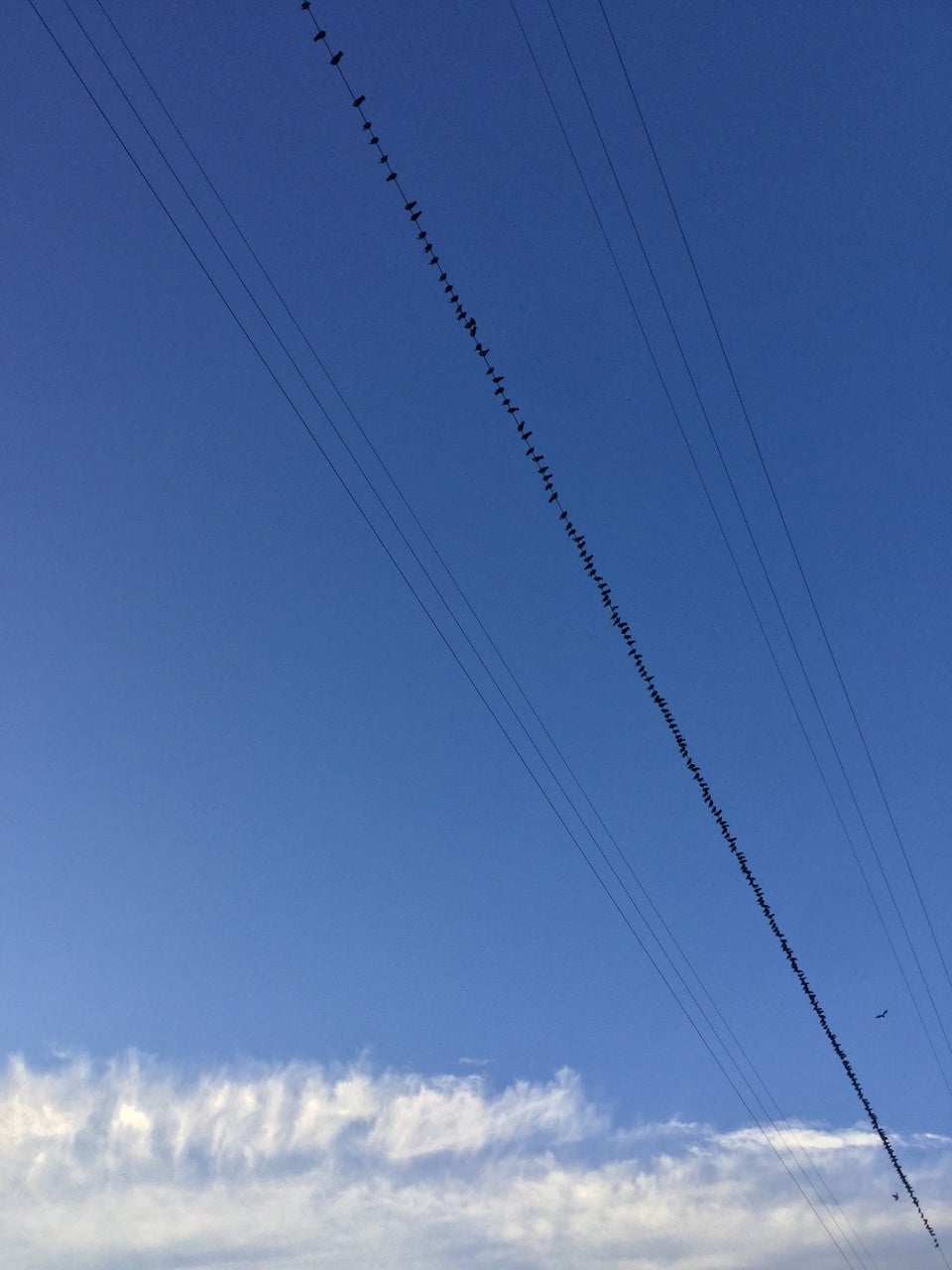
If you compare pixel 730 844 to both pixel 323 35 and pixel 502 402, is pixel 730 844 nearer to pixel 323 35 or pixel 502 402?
pixel 502 402

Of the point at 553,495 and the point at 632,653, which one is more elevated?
the point at 553,495

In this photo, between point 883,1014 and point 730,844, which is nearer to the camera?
point 730,844

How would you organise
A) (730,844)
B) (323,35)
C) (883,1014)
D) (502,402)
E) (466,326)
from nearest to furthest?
(323,35) < (466,326) < (502,402) < (730,844) < (883,1014)

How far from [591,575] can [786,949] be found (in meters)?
27.7

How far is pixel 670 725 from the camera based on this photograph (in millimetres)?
58250

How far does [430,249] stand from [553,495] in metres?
14.2

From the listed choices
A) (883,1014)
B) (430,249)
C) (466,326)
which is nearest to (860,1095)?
(883,1014)

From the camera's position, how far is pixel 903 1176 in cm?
7269

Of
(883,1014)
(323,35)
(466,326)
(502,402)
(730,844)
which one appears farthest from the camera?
(883,1014)

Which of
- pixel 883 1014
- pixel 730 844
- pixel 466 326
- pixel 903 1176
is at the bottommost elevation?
pixel 903 1176

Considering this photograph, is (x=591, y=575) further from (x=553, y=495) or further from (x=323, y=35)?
(x=323, y=35)

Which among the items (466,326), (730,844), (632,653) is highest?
(466,326)

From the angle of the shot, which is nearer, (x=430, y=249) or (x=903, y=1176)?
(x=430, y=249)

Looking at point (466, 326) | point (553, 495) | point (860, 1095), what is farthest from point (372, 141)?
point (860, 1095)
